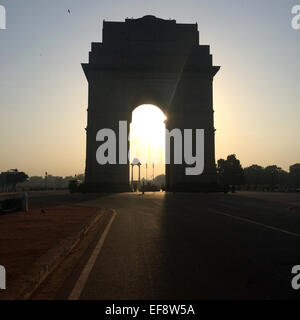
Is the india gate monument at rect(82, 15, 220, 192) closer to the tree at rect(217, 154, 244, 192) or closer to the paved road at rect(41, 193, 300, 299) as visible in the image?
the tree at rect(217, 154, 244, 192)

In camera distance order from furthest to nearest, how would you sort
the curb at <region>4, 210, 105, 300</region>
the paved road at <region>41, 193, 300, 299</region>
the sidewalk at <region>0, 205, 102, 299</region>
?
the sidewalk at <region>0, 205, 102, 299</region> < the paved road at <region>41, 193, 300, 299</region> < the curb at <region>4, 210, 105, 300</region>

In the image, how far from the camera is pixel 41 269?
21.3ft

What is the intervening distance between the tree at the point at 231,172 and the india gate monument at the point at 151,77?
41470mm

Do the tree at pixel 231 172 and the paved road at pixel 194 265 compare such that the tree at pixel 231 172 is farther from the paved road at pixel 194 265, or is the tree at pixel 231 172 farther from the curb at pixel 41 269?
the curb at pixel 41 269

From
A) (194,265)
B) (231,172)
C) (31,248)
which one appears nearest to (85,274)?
(194,265)

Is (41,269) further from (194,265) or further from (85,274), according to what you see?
(194,265)

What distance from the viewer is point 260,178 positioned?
155m

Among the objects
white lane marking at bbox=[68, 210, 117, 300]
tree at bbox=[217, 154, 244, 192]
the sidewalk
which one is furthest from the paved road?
tree at bbox=[217, 154, 244, 192]

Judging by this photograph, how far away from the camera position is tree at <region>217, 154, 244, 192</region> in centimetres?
9856

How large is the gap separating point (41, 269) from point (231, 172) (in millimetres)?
95655

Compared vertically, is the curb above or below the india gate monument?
below

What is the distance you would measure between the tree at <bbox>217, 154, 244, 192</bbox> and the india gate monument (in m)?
41.5

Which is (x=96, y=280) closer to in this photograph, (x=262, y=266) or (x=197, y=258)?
(x=197, y=258)
